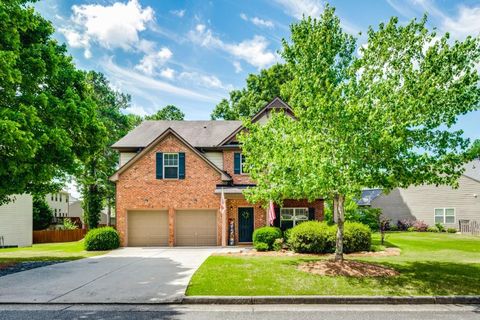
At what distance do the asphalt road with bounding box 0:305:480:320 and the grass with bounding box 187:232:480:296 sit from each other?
746mm

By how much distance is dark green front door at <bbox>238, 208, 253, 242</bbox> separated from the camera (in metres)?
22.8

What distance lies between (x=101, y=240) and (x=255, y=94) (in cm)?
2955

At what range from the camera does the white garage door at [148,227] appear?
2309cm

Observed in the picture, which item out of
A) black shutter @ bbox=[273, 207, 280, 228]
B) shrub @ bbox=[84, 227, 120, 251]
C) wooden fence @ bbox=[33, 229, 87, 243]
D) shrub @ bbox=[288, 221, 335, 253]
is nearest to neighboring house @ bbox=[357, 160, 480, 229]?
black shutter @ bbox=[273, 207, 280, 228]

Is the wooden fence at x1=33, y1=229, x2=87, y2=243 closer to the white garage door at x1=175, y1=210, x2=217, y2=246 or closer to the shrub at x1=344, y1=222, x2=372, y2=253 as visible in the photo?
the white garage door at x1=175, y1=210, x2=217, y2=246

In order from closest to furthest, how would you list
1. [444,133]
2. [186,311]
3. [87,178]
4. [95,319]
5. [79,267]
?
[95,319]
[186,311]
[444,133]
[79,267]
[87,178]

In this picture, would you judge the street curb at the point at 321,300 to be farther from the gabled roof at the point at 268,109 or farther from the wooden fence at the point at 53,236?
the wooden fence at the point at 53,236

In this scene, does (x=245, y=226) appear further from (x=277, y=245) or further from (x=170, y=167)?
(x=170, y=167)

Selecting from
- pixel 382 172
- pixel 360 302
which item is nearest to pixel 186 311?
pixel 360 302

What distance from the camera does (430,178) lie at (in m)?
11.0

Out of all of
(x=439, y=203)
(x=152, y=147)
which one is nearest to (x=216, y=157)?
(x=152, y=147)

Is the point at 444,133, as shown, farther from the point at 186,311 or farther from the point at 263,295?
the point at 186,311

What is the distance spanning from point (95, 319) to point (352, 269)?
318 inches

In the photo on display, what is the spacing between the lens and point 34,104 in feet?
49.4
